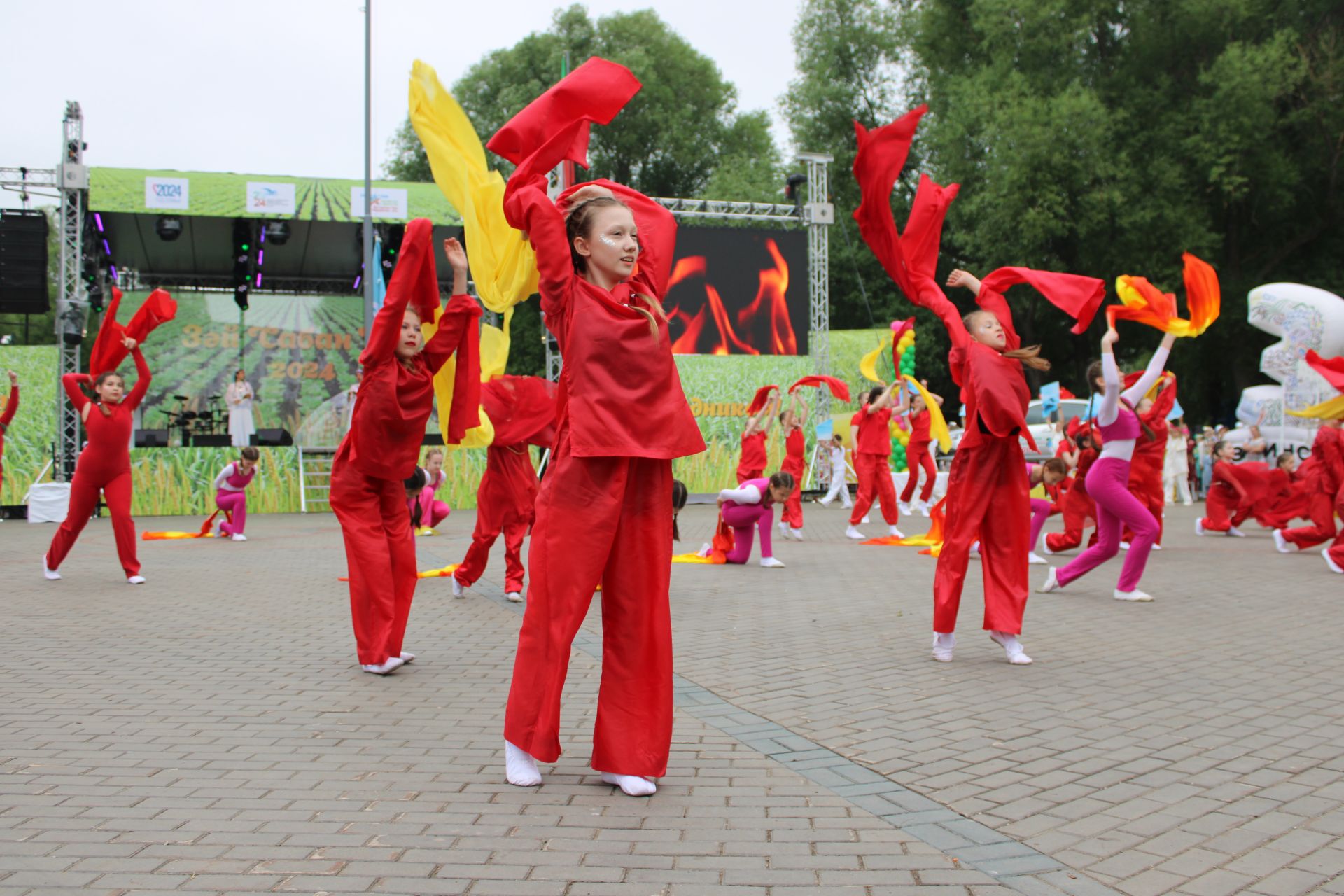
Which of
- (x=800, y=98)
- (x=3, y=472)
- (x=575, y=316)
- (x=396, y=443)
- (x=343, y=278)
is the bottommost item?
(x=3, y=472)

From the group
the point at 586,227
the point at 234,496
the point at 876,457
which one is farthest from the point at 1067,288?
the point at 234,496

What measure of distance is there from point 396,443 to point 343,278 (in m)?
24.4

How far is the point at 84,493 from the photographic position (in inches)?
377

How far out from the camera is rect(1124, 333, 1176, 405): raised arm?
25.7ft

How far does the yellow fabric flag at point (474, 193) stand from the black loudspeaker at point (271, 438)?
1785 cm

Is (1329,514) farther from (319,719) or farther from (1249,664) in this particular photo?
(319,719)

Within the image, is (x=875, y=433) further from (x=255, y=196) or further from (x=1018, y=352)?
(x=255, y=196)

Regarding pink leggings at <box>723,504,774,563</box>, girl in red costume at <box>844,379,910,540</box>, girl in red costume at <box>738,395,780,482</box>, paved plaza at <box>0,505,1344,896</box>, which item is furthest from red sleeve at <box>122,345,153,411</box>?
girl in red costume at <box>844,379,910,540</box>

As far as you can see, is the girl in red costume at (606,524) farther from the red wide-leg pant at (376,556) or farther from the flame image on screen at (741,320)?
the flame image on screen at (741,320)

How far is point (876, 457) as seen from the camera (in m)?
14.7

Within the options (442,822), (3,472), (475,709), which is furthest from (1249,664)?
(3,472)


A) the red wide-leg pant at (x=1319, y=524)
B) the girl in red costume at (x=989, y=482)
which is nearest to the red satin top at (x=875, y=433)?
the red wide-leg pant at (x=1319, y=524)

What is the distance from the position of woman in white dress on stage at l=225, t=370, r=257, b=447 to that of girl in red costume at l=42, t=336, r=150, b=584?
1475 centimetres

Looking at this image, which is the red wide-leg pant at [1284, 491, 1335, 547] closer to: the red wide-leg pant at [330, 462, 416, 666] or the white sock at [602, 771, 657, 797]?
the red wide-leg pant at [330, 462, 416, 666]
